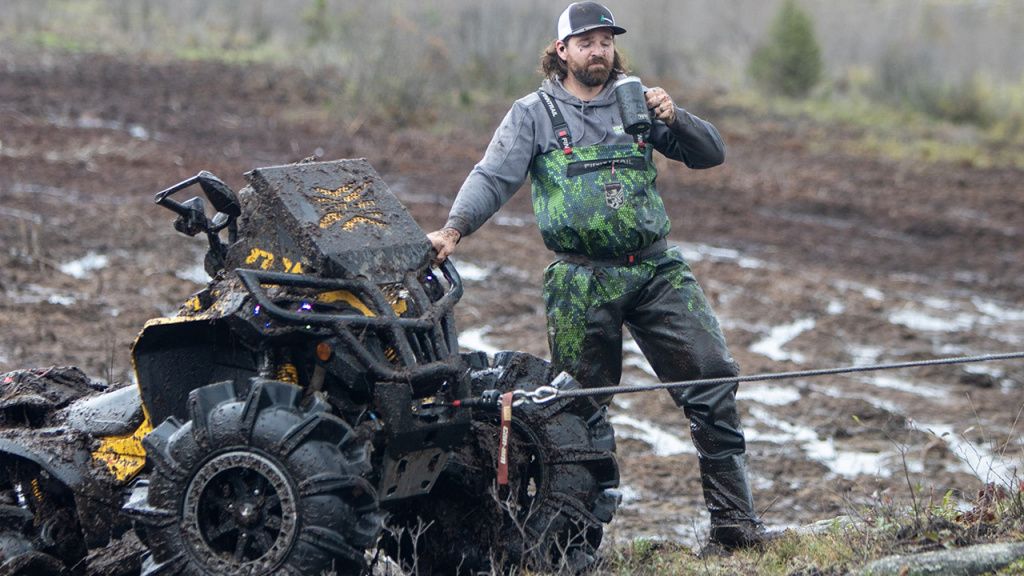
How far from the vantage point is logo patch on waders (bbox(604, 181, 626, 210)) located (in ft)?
20.0

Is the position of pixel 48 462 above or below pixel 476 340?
above

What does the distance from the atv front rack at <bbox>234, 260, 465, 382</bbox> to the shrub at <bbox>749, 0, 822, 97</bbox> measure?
26070mm

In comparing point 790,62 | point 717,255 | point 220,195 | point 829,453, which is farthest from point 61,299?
point 790,62

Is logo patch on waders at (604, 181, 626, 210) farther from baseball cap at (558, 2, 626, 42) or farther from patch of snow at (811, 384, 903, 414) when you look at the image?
patch of snow at (811, 384, 903, 414)

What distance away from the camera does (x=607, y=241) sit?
20.0ft

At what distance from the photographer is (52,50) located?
26188 mm

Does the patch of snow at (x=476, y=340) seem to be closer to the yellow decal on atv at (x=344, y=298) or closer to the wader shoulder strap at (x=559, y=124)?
the wader shoulder strap at (x=559, y=124)

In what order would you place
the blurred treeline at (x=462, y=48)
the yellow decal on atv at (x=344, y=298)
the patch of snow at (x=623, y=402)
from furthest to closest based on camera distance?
the blurred treeline at (x=462, y=48)
the patch of snow at (x=623, y=402)
the yellow decal on atv at (x=344, y=298)

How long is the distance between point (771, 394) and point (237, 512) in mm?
6586

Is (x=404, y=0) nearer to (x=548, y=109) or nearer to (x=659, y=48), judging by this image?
(x=659, y=48)

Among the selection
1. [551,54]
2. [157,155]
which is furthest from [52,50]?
[551,54]

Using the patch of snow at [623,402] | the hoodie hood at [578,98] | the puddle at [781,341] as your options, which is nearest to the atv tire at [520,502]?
the hoodie hood at [578,98]

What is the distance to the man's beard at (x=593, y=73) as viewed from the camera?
6207 mm

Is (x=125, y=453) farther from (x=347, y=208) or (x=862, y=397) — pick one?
(x=862, y=397)
